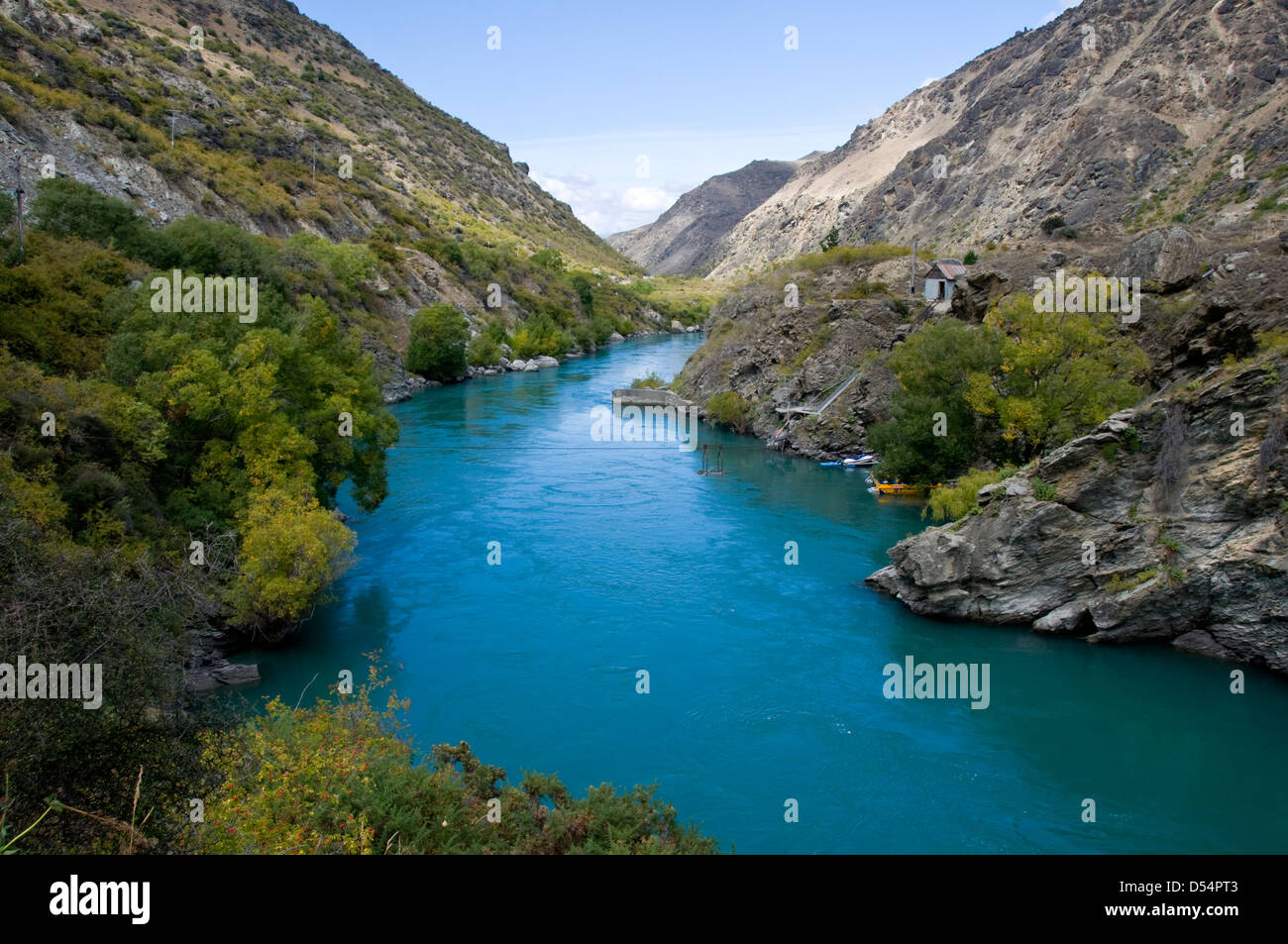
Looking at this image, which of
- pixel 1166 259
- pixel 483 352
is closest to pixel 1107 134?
pixel 1166 259

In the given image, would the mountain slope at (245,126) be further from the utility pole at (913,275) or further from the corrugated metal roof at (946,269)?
the utility pole at (913,275)

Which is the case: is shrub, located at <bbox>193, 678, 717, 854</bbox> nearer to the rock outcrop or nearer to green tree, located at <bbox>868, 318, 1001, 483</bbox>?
the rock outcrop

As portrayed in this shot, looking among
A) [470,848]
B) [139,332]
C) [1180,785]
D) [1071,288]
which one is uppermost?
[1071,288]

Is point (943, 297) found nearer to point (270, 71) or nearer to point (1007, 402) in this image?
point (1007, 402)

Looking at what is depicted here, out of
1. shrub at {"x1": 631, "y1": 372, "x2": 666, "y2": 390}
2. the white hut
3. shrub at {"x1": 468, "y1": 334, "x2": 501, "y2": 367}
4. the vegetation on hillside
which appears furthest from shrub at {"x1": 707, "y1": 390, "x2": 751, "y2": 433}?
shrub at {"x1": 468, "y1": 334, "x2": 501, "y2": 367}

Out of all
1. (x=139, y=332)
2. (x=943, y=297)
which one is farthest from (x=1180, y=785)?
(x=943, y=297)
